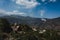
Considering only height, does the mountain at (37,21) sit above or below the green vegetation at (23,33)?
above

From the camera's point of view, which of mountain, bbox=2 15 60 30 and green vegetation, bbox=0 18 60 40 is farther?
mountain, bbox=2 15 60 30

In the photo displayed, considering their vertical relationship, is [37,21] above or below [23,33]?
above

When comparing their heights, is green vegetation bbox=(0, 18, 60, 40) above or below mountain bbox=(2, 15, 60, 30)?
below

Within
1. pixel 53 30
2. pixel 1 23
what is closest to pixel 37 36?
pixel 53 30

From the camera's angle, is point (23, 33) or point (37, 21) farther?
point (37, 21)

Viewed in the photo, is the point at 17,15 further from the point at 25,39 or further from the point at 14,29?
the point at 25,39
